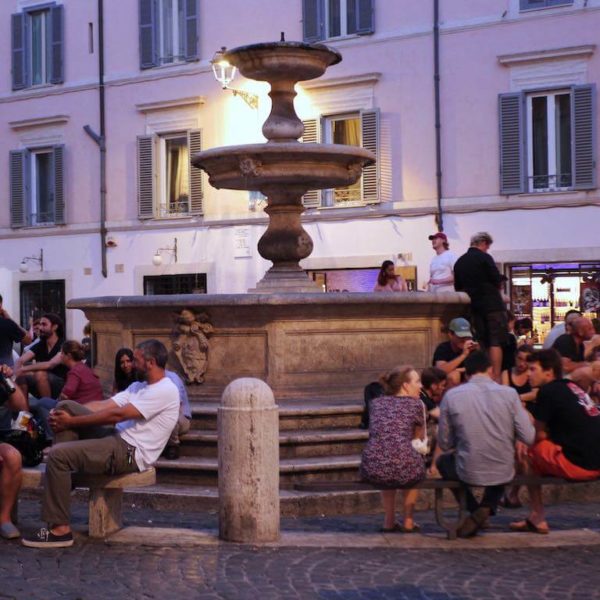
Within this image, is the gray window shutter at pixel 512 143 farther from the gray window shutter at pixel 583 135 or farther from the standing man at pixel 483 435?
the standing man at pixel 483 435

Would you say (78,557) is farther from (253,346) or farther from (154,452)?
(253,346)

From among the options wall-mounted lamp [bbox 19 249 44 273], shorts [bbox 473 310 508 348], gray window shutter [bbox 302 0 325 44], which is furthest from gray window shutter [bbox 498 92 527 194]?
shorts [bbox 473 310 508 348]

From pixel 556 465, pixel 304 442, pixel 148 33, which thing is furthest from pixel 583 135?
pixel 556 465

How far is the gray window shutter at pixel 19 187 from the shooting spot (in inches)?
1174

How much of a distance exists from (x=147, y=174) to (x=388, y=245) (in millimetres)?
6136

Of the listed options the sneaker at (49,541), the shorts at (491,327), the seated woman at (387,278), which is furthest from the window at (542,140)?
the sneaker at (49,541)

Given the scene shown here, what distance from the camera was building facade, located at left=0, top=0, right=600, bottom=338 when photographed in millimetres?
23562

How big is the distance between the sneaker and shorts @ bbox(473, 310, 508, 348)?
5.26m

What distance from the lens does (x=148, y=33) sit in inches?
1109

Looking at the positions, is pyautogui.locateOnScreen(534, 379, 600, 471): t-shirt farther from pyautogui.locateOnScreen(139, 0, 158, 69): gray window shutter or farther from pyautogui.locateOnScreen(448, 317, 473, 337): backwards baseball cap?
pyautogui.locateOnScreen(139, 0, 158, 69): gray window shutter

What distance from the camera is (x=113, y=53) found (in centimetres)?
2884

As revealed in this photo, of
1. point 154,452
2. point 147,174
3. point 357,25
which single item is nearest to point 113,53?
point 147,174

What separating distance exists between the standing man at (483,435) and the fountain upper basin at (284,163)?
4593 millimetres

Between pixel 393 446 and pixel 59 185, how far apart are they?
22225mm
